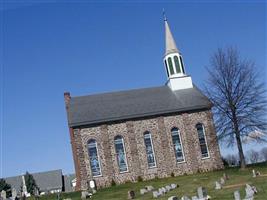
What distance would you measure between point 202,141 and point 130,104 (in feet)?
25.6

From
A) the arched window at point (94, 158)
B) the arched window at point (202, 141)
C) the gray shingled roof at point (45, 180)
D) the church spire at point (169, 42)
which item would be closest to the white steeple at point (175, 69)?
the church spire at point (169, 42)

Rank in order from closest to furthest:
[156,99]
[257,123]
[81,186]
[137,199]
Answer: [137,199], [257,123], [81,186], [156,99]

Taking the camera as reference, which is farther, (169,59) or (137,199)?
(169,59)

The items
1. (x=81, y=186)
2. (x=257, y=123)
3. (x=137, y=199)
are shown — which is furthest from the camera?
(x=81, y=186)

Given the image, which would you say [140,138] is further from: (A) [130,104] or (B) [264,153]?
(B) [264,153]

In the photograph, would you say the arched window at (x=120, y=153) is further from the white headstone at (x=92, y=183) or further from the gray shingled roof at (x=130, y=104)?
the white headstone at (x=92, y=183)

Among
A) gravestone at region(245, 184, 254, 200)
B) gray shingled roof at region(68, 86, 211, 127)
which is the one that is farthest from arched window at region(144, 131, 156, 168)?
gravestone at region(245, 184, 254, 200)

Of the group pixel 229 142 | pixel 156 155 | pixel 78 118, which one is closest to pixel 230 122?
pixel 229 142

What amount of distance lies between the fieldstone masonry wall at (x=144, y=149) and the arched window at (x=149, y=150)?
1.00ft

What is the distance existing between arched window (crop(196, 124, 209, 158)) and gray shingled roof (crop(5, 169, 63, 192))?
3820 cm

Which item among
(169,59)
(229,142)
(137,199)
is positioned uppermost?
(169,59)

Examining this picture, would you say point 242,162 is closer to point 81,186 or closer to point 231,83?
point 231,83

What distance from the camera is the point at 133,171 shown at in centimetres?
4253

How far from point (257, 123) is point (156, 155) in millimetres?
9860
